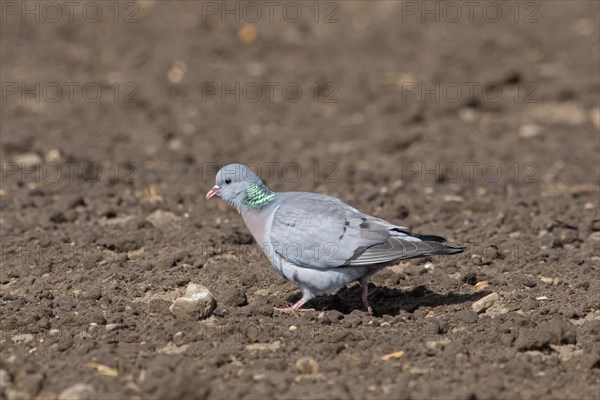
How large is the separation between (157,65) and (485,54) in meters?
4.63

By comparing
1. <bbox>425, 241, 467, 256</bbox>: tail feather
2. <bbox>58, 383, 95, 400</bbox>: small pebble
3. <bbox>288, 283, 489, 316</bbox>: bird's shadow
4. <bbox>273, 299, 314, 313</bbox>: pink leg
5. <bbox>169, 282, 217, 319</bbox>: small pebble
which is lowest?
<bbox>288, 283, 489, 316</bbox>: bird's shadow

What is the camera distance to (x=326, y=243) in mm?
6293

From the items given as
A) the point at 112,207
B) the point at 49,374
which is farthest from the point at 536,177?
the point at 49,374

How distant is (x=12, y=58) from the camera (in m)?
13.7

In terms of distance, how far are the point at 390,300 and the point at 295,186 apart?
3.08 m

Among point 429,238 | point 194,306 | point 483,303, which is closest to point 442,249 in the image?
point 429,238

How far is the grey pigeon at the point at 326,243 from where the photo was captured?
625 centimetres

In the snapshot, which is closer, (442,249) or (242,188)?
(442,249)

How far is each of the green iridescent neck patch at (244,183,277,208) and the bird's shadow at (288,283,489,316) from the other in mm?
705

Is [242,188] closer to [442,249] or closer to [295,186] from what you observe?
[442,249]

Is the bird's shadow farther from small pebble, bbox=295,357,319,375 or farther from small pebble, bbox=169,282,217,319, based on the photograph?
small pebble, bbox=295,357,319,375

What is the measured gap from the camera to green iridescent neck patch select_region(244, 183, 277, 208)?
6621mm

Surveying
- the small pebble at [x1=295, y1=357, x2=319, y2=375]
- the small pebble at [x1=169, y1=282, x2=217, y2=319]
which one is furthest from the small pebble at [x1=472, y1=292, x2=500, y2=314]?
the small pebble at [x1=169, y1=282, x2=217, y2=319]

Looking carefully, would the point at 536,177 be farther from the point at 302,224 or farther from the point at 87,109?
the point at 87,109
